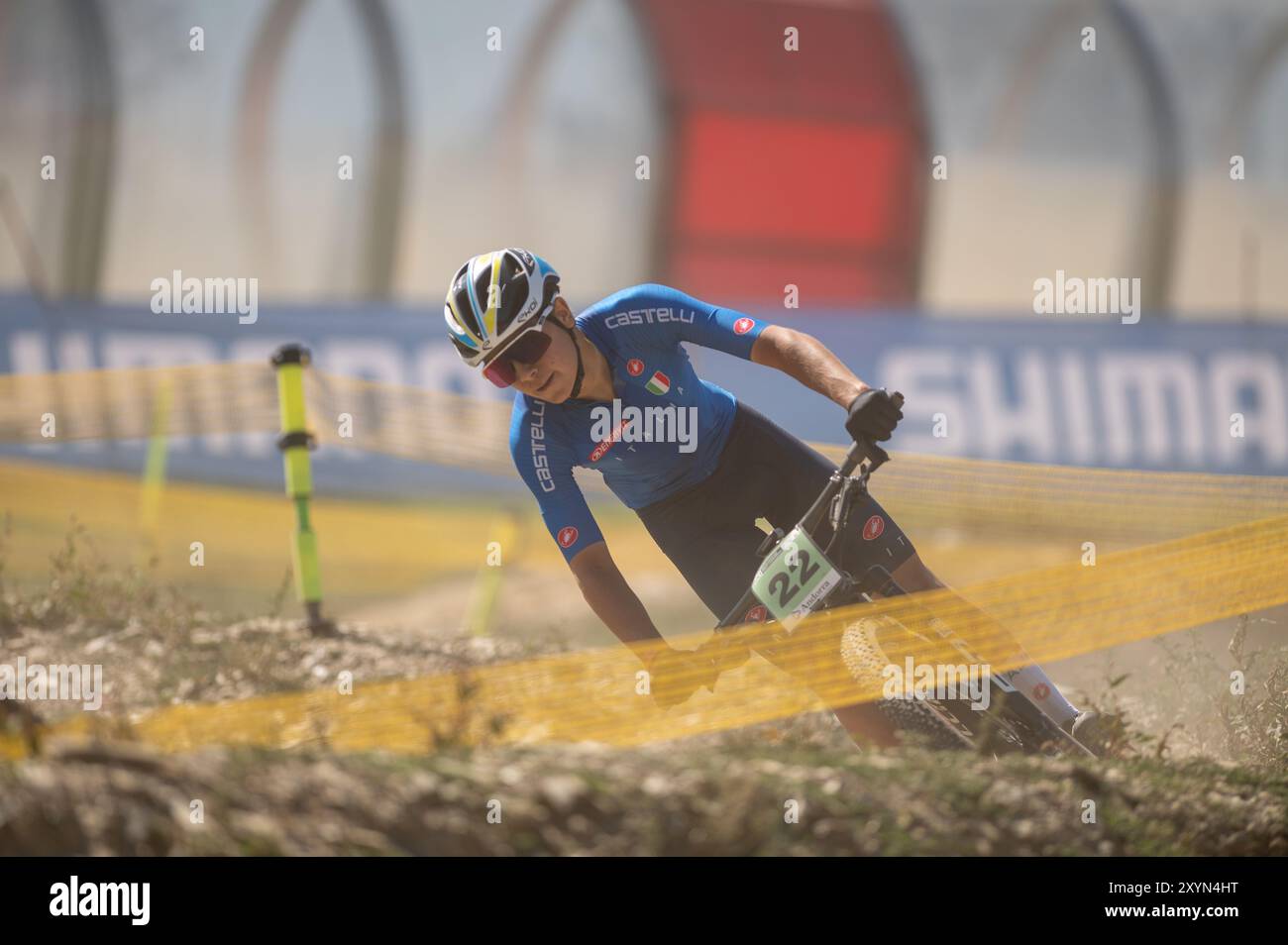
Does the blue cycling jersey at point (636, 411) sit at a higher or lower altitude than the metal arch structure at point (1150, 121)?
lower

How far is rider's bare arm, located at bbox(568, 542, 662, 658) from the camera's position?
15.7 ft

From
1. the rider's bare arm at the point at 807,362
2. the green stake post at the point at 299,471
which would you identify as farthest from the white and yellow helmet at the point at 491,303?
the green stake post at the point at 299,471

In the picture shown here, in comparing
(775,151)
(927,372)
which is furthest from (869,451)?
(775,151)

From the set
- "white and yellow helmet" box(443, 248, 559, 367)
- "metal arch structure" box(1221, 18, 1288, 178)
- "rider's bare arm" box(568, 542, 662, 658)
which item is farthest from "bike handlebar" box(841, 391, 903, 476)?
"metal arch structure" box(1221, 18, 1288, 178)

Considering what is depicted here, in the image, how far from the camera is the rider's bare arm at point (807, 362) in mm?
4566

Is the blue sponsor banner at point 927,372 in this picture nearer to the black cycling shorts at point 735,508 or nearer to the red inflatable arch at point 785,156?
the red inflatable arch at point 785,156

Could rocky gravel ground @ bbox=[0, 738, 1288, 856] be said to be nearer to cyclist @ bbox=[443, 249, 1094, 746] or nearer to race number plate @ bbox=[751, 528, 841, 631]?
race number plate @ bbox=[751, 528, 841, 631]

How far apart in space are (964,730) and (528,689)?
1.97 metres

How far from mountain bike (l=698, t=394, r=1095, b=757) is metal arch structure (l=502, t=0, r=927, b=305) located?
512cm

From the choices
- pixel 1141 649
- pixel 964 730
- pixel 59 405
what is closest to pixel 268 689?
pixel 964 730

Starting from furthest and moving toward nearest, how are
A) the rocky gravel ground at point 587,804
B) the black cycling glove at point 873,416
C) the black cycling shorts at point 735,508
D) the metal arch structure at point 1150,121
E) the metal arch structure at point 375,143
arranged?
the metal arch structure at point 1150,121 → the metal arch structure at point 375,143 → the black cycling shorts at point 735,508 → the black cycling glove at point 873,416 → the rocky gravel ground at point 587,804

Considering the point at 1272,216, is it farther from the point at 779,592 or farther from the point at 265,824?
the point at 265,824
